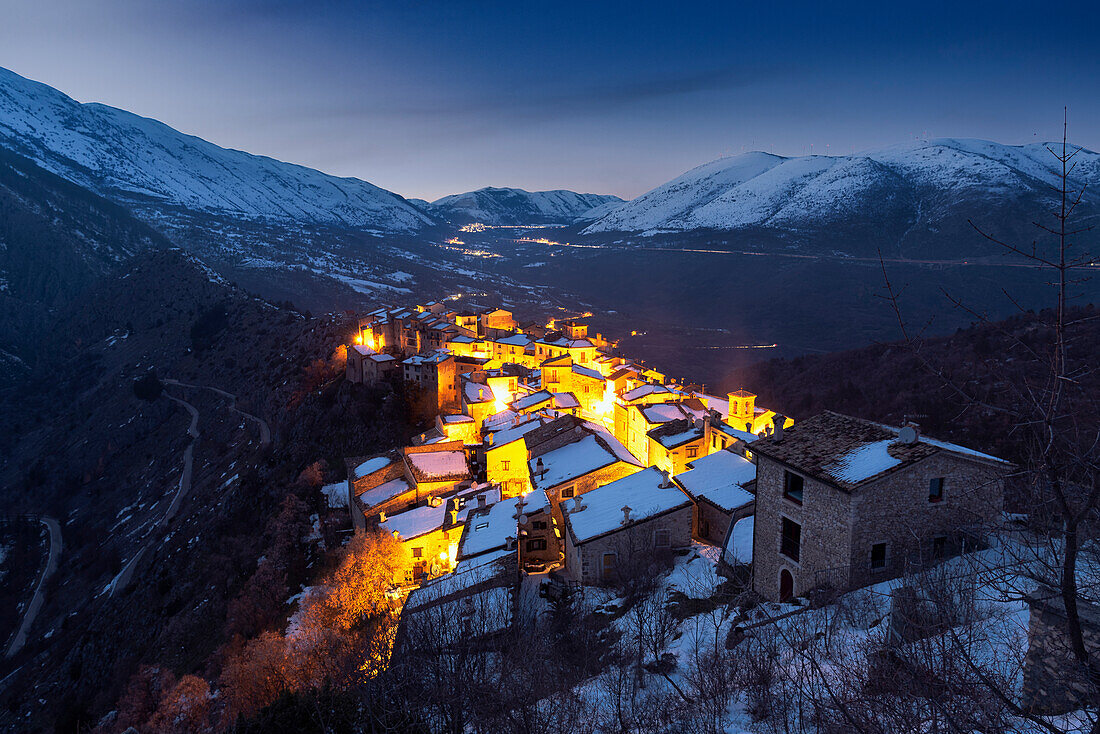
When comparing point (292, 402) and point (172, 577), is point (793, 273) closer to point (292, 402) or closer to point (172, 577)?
point (292, 402)

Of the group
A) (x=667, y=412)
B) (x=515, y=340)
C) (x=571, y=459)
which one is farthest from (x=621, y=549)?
(x=515, y=340)

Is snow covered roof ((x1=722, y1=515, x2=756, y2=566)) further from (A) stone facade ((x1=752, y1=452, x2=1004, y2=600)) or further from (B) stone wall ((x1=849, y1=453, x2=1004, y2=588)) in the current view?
(B) stone wall ((x1=849, y1=453, x2=1004, y2=588))

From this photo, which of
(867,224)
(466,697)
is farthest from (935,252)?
(466,697)

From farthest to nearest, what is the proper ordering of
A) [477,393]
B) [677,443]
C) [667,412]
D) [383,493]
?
[477,393] < [667,412] < [383,493] < [677,443]

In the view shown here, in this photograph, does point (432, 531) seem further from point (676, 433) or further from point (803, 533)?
point (803, 533)

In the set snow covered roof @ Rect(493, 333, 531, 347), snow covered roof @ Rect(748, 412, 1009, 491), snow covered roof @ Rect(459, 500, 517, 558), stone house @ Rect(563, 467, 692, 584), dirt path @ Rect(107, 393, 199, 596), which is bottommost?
dirt path @ Rect(107, 393, 199, 596)

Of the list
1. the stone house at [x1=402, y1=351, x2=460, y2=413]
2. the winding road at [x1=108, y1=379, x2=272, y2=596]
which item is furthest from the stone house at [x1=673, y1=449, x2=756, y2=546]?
the winding road at [x1=108, y1=379, x2=272, y2=596]

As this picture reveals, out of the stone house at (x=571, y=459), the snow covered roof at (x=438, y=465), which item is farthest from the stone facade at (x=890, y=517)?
the snow covered roof at (x=438, y=465)
